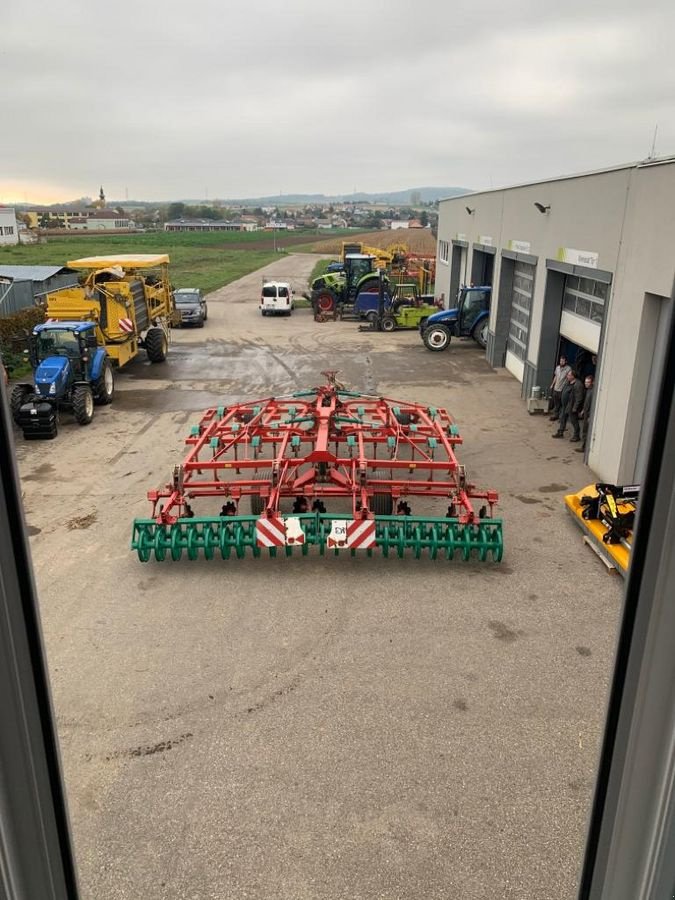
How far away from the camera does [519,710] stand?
504 cm

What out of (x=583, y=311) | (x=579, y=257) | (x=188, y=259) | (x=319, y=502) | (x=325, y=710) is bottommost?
(x=325, y=710)

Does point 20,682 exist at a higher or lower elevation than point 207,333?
higher

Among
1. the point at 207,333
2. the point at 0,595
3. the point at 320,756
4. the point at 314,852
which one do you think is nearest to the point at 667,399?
the point at 0,595

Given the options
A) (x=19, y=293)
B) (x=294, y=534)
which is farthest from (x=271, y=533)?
(x=19, y=293)

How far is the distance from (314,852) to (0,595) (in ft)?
10.9

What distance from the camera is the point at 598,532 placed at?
7.41 meters

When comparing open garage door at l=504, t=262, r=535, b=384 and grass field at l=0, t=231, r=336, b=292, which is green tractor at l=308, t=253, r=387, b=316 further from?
grass field at l=0, t=231, r=336, b=292

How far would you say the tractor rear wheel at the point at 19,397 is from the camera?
11.4 meters

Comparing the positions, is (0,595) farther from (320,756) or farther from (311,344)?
(311,344)

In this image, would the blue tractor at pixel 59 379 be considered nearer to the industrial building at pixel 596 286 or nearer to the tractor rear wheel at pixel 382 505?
the tractor rear wheel at pixel 382 505

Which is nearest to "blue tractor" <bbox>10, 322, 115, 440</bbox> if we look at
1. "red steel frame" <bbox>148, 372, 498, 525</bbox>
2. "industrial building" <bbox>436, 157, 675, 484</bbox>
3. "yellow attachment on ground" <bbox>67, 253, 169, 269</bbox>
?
"red steel frame" <bbox>148, 372, 498, 525</bbox>

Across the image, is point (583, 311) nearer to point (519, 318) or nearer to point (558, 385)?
point (558, 385)

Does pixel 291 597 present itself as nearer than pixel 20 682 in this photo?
No

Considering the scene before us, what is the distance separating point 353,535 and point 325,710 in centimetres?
221
